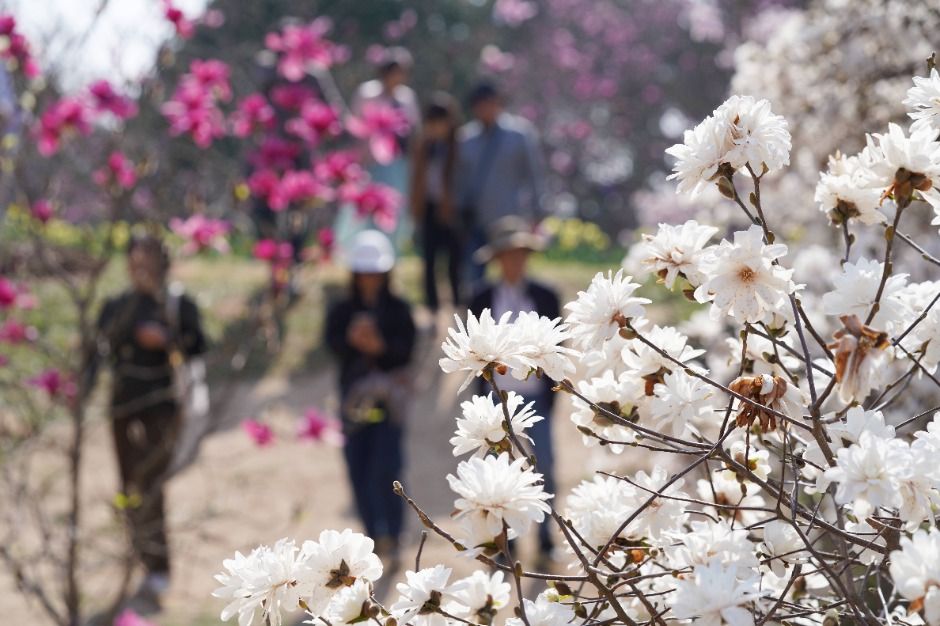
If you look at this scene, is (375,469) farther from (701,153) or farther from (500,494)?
(500,494)

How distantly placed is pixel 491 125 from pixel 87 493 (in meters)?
3.41

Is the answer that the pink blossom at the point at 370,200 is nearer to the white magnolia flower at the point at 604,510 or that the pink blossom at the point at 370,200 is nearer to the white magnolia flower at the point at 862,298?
the white magnolia flower at the point at 604,510

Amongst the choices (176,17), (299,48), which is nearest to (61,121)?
(176,17)

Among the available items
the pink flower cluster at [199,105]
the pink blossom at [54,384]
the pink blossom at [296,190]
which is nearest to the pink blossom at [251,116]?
the pink flower cluster at [199,105]

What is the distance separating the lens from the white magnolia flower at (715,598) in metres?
1.29

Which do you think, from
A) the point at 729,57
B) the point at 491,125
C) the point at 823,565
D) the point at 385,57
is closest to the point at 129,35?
the point at 823,565

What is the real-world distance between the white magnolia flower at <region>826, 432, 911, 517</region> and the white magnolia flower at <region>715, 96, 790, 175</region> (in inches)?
16.8

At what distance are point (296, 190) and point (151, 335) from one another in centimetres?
116

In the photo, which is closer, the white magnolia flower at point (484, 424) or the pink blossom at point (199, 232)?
the white magnolia flower at point (484, 424)

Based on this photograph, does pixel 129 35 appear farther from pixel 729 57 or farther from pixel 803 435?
pixel 729 57

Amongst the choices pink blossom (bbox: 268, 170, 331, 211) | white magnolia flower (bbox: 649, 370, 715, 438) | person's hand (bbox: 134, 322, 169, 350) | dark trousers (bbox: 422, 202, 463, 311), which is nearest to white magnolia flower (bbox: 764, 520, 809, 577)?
white magnolia flower (bbox: 649, 370, 715, 438)

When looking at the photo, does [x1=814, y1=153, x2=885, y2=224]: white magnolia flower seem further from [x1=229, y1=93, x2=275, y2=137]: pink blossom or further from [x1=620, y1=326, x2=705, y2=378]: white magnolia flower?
[x1=229, y1=93, x2=275, y2=137]: pink blossom

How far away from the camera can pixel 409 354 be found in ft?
19.5

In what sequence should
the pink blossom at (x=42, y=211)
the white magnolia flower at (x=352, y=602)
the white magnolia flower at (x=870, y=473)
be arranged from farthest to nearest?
the pink blossom at (x=42, y=211) < the white magnolia flower at (x=352, y=602) < the white magnolia flower at (x=870, y=473)
